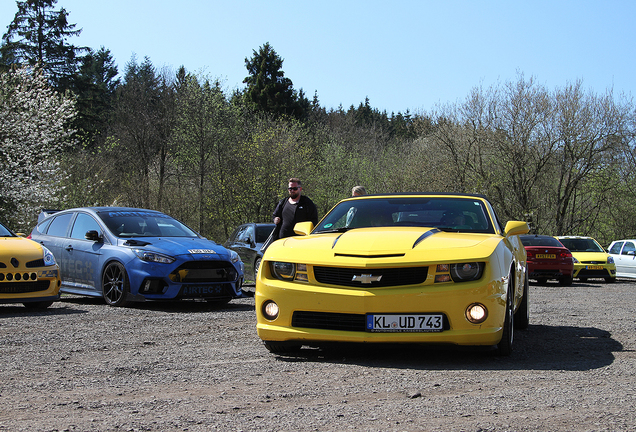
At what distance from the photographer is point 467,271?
17.2ft

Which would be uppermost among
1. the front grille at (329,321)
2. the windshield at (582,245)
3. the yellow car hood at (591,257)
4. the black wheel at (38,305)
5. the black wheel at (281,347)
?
the windshield at (582,245)

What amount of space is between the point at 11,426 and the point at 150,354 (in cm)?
243

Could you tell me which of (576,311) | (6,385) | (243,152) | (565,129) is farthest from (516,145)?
(6,385)

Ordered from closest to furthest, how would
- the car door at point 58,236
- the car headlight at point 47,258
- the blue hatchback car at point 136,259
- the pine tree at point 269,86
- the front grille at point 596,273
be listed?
the car headlight at point 47,258 → the blue hatchback car at point 136,259 → the car door at point 58,236 → the front grille at point 596,273 → the pine tree at point 269,86

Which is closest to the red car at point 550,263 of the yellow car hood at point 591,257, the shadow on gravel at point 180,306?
the yellow car hood at point 591,257

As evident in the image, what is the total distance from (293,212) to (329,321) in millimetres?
4058

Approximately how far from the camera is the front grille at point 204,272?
9.71 metres

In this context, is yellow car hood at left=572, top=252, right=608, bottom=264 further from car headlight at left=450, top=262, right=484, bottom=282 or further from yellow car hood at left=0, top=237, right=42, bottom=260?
car headlight at left=450, top=262, right=484, bottom=282

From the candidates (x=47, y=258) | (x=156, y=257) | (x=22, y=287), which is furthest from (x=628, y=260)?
(x=22, y=287)

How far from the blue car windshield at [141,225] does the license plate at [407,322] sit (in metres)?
6.34

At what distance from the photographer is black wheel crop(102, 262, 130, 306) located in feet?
32.2

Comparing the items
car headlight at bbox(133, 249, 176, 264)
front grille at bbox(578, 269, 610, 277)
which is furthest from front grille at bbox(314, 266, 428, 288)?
front grille at bbox(578, 269, 610, 277)

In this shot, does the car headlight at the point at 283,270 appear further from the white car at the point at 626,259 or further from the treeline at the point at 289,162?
the treeline at the point at 289,162

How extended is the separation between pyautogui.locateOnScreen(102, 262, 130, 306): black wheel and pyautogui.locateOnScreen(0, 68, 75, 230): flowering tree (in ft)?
61.3
